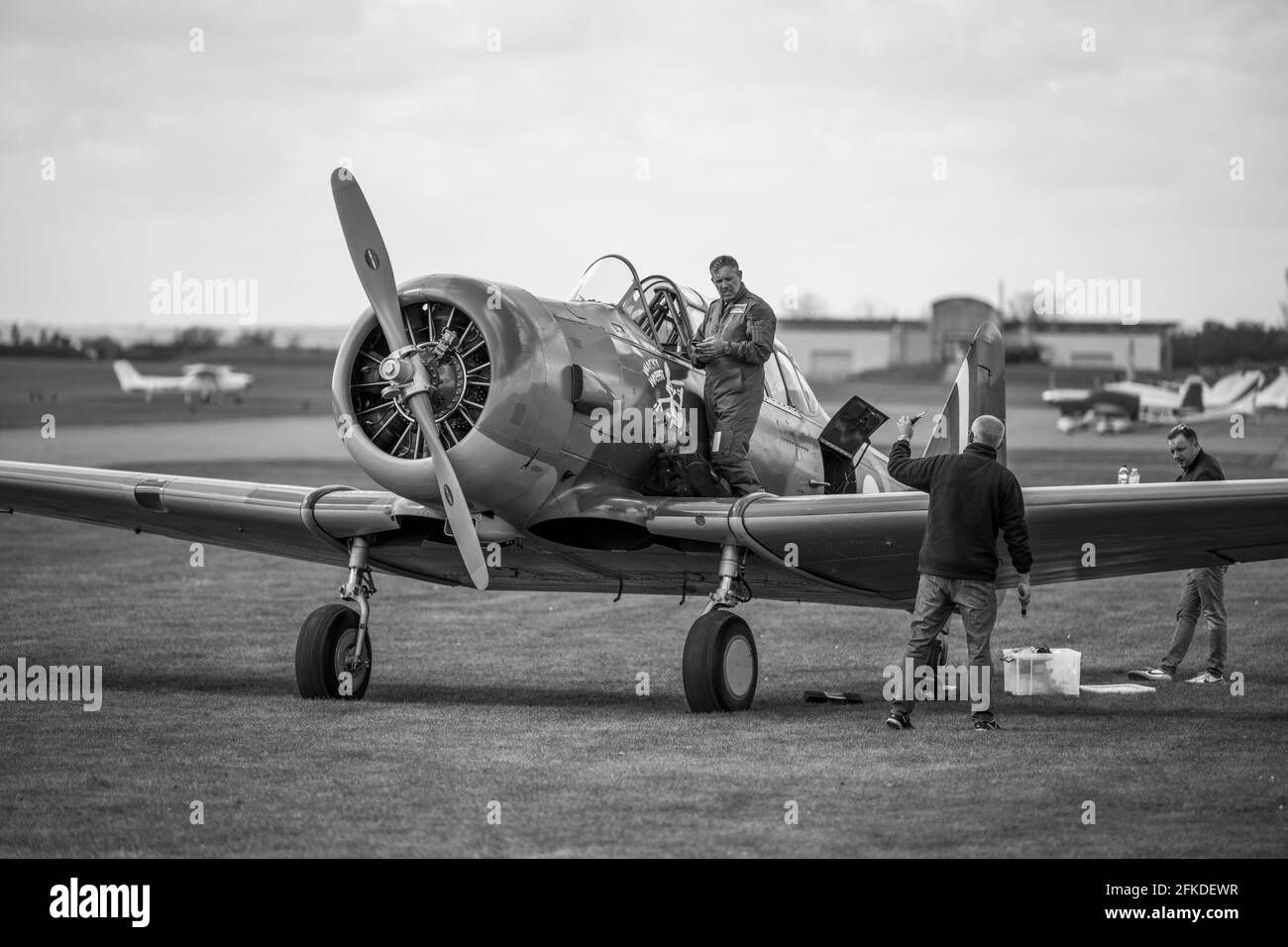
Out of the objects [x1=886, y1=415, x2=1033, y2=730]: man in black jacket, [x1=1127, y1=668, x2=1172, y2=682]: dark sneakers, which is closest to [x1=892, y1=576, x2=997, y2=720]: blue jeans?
[x1=886, y1=415, x2=1033, y2=730]: man in black jacket

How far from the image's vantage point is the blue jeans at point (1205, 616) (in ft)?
38.9

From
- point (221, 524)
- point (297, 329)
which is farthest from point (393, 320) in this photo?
point (297, 329)

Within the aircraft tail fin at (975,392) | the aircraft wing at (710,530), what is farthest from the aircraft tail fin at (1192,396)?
the aircraft wing at (710,530)

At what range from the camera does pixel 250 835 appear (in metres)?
6.78

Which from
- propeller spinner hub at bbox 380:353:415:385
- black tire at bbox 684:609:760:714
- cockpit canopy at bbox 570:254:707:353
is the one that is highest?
cockpit canopy at bbox 570:254:707:353

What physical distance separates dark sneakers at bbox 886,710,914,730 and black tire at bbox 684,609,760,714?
3.61ft

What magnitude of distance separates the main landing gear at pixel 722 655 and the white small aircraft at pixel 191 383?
70891 mm

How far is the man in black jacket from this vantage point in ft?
30.5

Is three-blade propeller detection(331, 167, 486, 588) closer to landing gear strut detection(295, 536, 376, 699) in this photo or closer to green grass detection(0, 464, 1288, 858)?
green grass detection(0, 464, 1288, 858)

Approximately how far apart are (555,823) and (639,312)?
16.1 feet

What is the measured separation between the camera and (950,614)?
9.39 metres

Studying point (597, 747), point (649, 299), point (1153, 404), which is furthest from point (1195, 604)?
point (1153, 404)

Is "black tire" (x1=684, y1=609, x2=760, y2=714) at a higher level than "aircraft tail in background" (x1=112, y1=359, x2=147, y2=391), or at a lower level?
lower
